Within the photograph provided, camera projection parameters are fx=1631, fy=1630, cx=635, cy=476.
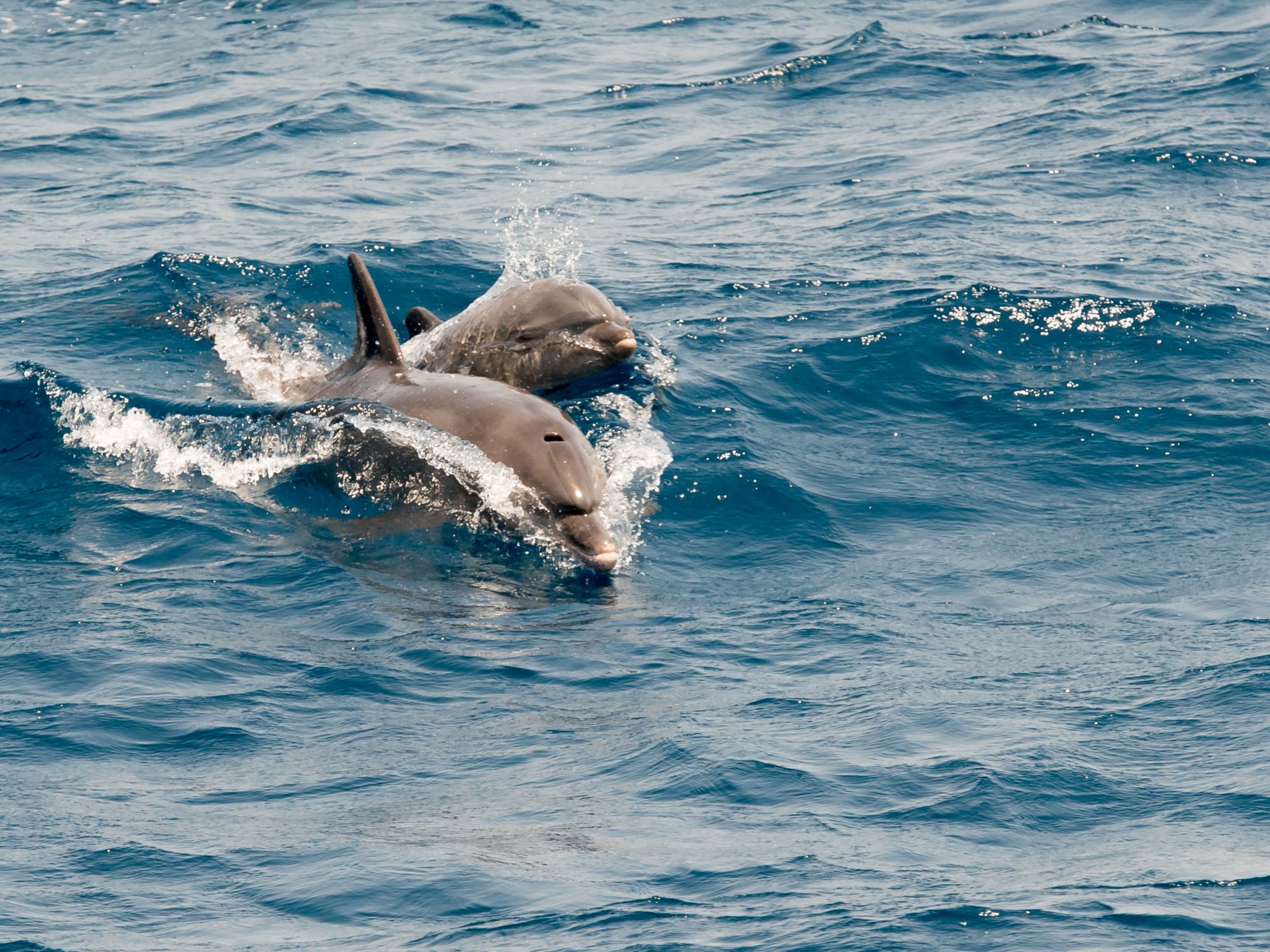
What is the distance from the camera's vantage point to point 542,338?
46.5 ft

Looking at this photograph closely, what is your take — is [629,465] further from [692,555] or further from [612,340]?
[612,340]

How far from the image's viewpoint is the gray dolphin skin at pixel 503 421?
11.3 meters

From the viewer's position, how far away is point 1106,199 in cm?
2012

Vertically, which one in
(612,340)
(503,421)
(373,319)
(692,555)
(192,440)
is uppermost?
(373,319)

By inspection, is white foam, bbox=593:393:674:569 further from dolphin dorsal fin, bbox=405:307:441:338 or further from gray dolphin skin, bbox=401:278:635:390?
dolphin dorsal fin, bbox=405:307:441:338

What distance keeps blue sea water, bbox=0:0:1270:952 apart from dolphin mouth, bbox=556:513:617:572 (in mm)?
105

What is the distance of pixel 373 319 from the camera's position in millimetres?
13180

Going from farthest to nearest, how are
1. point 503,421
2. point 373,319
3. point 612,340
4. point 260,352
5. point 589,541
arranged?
point 260,352 → point 612,340 → point 373,319 → point 503,421 → point 589,541

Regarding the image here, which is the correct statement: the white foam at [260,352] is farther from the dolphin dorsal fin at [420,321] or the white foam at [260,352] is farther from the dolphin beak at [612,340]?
the dolphin beak at [612,340]

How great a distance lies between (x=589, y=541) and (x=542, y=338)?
348cm

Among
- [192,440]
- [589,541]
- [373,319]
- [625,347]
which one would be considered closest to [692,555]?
[589,541]

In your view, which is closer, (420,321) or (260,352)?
(420,321)

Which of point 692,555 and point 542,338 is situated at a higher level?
point 542,338

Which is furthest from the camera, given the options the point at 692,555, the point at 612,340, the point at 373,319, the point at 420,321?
the point at 420,321
